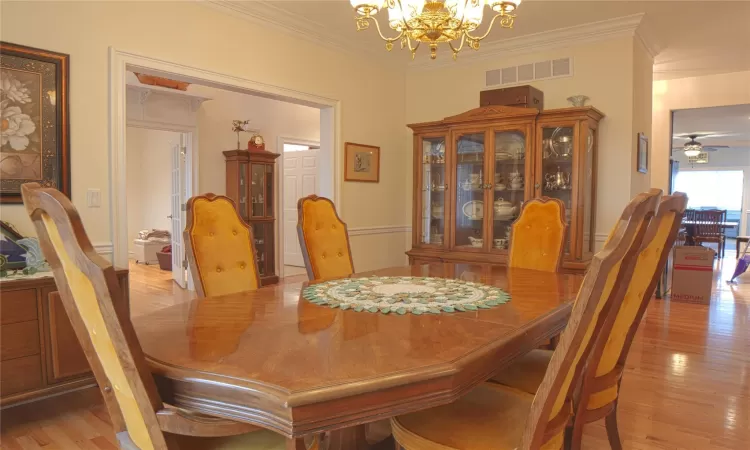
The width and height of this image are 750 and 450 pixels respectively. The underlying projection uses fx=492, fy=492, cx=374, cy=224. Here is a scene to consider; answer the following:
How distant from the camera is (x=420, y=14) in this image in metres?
2.15

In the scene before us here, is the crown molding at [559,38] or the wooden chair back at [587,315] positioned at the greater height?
the crown molding at [559,38]

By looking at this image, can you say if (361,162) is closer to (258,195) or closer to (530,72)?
(530,72)

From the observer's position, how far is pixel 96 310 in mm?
975

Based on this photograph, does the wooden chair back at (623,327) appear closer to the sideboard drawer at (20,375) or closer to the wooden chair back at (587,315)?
the wooden chair back at (587,315)

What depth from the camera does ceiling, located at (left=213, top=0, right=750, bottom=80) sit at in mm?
3590

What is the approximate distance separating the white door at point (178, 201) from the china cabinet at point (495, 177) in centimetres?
289

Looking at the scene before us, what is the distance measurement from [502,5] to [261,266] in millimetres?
4633

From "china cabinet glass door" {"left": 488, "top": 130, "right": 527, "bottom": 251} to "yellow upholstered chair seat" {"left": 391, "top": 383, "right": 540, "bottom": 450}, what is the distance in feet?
9.24

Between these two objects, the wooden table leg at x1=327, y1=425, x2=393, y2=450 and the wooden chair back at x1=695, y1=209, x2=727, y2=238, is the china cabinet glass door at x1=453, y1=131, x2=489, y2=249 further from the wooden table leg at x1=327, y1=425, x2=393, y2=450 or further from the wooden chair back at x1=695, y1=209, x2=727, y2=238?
the wooden chair back at x1=695, y1=209, x2=727, y2=238

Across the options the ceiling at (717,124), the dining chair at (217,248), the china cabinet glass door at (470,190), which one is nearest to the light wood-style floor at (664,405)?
the dining chair at (217,248)

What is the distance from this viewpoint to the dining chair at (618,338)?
1431mm

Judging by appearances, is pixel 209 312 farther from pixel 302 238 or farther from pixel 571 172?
pixel 571 172

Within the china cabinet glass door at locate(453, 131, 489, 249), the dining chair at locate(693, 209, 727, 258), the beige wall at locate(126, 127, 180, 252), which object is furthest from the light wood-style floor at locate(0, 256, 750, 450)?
the beige wall at locate(126, 127, 180, 252)

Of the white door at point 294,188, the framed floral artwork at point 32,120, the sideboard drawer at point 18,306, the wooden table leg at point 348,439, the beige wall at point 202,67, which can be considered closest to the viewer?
the wooden table leg at point 348,439
